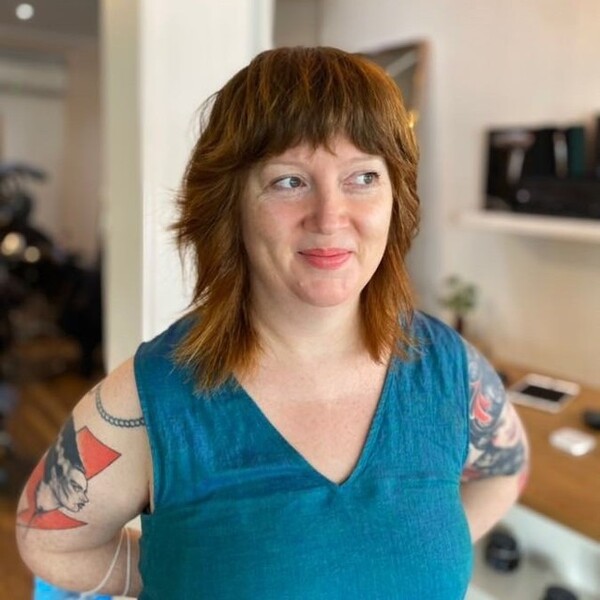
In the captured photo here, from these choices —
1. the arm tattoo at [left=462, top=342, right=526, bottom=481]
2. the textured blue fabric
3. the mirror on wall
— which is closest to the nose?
the arm tattoo at [left=462, top=342, right=526, bottom=481]

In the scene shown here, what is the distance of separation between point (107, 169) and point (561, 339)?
4.94 feet

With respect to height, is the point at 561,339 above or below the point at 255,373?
below

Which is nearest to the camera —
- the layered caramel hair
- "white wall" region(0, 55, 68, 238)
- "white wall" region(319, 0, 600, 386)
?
the layered caramel hair

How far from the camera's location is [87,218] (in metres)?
4.20

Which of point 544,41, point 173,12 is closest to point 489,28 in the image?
point 544,41

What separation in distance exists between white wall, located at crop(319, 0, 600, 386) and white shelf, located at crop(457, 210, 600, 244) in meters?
0.11

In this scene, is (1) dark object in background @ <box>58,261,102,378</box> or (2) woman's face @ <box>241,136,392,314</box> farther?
(1) dark object in background @ <box>58,261,102,378</box>

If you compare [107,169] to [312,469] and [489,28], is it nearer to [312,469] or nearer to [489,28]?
[312,469]

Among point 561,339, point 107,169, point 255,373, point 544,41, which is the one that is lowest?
point 561,339

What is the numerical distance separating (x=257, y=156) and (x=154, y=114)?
31 centimetres

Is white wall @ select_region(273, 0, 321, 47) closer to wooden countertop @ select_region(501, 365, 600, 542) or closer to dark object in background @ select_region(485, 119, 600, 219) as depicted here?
dark object in background @ select_region(485, 119, 600, 219)

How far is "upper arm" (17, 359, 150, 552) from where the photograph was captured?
0.66m

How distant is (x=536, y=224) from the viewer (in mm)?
1799

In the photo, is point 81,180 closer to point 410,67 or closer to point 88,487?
point 410,67
